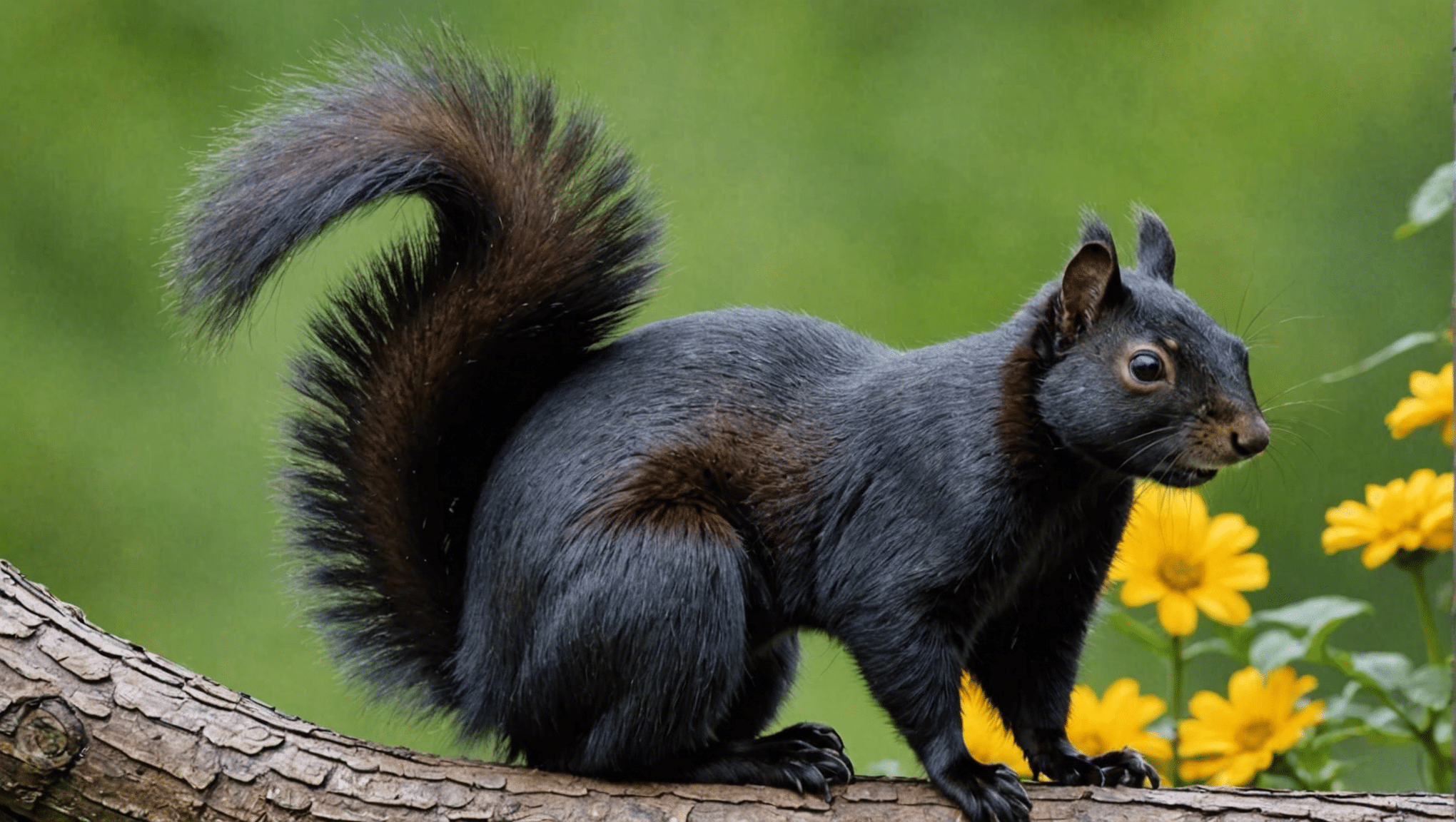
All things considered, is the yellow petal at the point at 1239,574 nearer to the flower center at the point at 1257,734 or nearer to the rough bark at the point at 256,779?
the flower center at the point at 1257,734

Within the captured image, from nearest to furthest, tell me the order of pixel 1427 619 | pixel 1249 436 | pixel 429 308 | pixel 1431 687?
Result: pixel 1249 436 → pixel 429 308 → pixel 1431 687 → pixel 1427 619

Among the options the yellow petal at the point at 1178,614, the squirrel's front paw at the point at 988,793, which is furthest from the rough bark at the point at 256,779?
the yellow petal at the point at 1178,614

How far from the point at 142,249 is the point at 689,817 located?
1.90 m

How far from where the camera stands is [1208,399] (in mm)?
1594

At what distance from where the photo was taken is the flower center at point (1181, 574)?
2121mm

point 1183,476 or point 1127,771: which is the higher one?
point 1183,476

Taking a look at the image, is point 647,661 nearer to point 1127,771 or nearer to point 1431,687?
point 1127,771

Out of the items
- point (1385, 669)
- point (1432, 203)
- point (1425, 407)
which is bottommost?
point (1385, 669)

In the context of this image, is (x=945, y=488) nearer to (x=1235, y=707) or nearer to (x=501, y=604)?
(x=501, y=604)

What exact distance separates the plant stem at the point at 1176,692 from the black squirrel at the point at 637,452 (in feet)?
1.01

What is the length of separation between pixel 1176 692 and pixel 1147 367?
684mm

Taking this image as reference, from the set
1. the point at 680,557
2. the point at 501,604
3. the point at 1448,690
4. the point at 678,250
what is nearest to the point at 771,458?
the point at 680,557

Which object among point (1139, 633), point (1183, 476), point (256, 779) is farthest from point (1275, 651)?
point (256, 779)

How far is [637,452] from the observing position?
171cm
